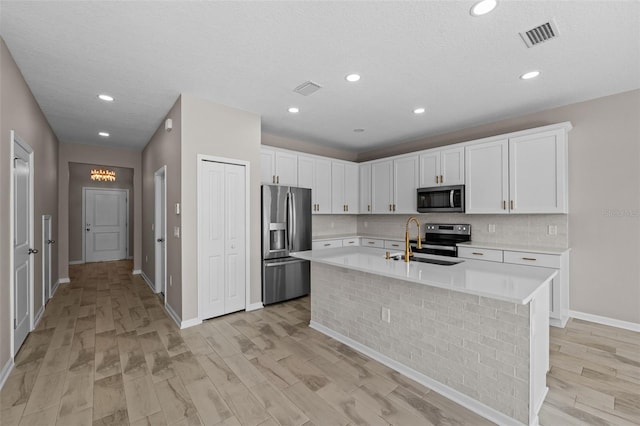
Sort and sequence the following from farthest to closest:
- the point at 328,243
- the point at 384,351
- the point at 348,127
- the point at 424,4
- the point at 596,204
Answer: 1. the point at 328,243
2. the point at 348,127
3. the point at 596,204
4. the point at 384,351
5. the point at 424,4

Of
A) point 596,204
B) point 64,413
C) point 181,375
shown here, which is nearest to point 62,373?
point 64,413

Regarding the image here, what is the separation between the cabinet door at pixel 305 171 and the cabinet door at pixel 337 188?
0.50 meters

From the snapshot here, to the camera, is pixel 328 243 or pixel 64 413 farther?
pixel 328 243

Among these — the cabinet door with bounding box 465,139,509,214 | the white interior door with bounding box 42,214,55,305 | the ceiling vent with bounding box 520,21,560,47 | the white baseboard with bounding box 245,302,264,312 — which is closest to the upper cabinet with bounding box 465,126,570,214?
the cabinet door with bounding box 465,139,509,214

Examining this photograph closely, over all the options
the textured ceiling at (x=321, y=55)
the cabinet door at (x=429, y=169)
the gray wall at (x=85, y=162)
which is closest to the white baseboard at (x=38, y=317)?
the gray wall at (x=85, y=162)

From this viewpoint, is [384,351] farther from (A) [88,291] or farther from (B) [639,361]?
(A) [88,291]

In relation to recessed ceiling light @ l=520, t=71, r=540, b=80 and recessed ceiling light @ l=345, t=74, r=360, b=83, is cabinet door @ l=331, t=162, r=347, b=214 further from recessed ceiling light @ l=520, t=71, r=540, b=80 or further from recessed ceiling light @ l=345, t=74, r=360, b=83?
recessed ceiling light @ l=520, t=71, r=540, b=80

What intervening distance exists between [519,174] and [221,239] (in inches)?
159

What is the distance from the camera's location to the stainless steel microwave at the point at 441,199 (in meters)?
4.39

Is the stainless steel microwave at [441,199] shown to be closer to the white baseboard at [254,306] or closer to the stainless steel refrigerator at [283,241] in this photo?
the stainless steel refrigerator at [283,241]

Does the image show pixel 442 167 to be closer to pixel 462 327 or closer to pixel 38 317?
pixel 462 327

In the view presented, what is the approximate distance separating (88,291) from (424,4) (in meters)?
6.22

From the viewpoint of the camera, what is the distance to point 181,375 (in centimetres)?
239

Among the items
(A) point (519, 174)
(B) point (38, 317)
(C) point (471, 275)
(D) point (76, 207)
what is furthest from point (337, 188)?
(D) point (76, 207)
